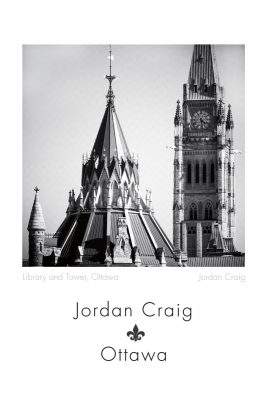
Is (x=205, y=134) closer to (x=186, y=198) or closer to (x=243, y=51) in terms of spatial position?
(x=186, y=198)

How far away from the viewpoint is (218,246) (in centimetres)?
4459

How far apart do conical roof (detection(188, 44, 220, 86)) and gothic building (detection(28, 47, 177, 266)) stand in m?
4.34

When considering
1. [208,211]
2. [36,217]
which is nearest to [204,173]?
[208,211]

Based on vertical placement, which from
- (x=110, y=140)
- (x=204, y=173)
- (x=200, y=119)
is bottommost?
(x=204, y=173)

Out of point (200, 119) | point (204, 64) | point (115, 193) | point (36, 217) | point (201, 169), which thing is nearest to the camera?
point (36, 217)

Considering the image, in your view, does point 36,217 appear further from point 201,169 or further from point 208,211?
point 208,211

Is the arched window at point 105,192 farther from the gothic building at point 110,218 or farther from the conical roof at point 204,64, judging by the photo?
the conical roof at point 204,64

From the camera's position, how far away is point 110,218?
36219 millimetres
